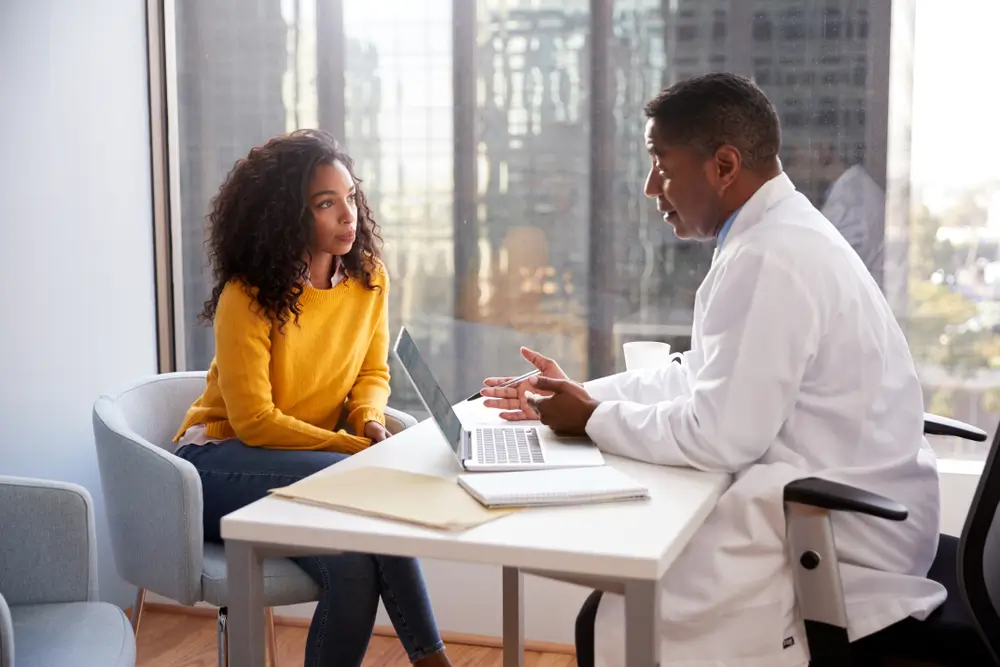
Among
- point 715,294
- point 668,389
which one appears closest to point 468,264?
point 668,389

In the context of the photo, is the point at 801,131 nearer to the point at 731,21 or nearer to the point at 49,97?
the point at 731,21

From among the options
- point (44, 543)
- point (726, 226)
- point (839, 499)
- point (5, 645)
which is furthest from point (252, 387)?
point (839, 499)

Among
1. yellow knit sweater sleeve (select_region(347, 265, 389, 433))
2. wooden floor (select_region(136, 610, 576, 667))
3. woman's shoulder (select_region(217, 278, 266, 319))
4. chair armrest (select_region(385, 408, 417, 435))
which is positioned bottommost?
wooden floor (select_region(136, 610, 576, 667))

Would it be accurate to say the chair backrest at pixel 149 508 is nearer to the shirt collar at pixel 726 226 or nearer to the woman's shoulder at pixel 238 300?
the woman's shoulder at pixel 238 300

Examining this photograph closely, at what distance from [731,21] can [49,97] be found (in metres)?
1.79

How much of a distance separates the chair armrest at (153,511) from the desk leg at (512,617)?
61 centimetres

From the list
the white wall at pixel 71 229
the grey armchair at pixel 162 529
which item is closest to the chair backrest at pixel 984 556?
the grey armchair at pixel 162 529

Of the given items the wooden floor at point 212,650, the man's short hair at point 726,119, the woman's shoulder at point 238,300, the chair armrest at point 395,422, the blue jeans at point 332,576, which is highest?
the man's short hair at point 726,119

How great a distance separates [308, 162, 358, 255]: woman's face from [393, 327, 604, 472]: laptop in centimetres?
72

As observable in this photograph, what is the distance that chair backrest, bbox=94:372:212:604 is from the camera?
6.89ft

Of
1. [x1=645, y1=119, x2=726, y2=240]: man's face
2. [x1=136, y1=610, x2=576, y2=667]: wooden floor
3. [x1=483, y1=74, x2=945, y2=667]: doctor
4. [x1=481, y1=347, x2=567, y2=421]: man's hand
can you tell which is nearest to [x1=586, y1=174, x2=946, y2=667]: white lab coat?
[x1=483, y1=74, x2=945, y2=667]: doctor

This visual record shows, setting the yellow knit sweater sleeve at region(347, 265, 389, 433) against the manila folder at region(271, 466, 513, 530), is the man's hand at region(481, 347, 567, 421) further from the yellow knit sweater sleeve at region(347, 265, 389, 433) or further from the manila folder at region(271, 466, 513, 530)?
the manila folder at region(271, 466, 513, 530)

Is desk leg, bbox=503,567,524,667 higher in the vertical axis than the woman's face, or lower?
lower

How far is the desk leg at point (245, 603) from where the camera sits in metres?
1.42
